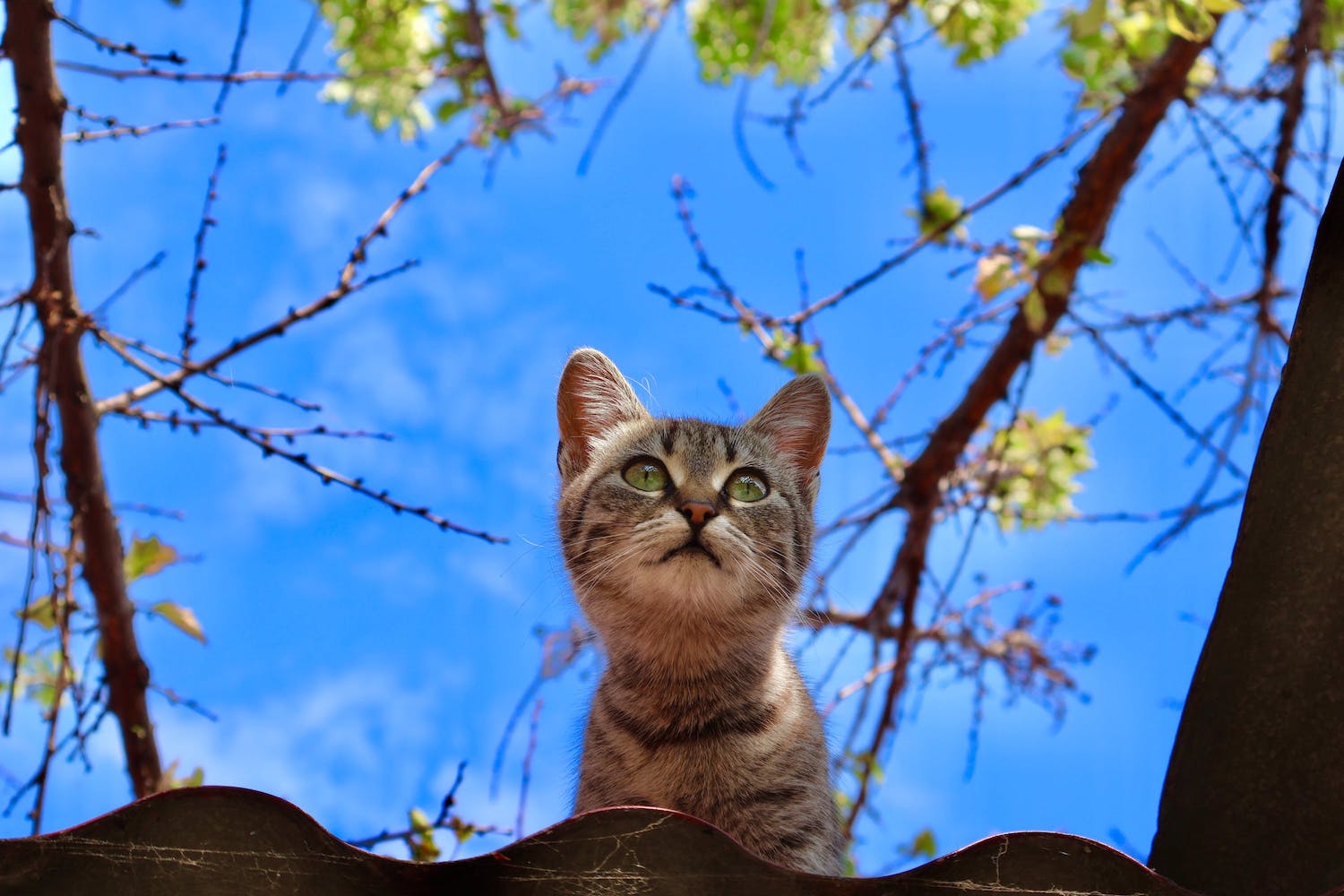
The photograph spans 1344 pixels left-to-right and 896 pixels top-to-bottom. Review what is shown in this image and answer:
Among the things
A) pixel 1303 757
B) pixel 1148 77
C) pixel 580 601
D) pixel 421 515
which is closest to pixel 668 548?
pixel 580 601

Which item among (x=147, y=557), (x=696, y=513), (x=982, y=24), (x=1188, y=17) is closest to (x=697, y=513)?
(x=696, y=513)

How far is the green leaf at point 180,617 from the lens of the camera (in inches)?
121

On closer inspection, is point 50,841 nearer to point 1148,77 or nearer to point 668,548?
point 668,548

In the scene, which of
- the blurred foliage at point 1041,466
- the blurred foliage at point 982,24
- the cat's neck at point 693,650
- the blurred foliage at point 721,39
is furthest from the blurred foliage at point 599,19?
the cat's neck at point 693,650

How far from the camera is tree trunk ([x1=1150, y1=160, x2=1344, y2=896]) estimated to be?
174 centimetres

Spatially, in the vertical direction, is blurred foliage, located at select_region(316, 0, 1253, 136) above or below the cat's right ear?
above

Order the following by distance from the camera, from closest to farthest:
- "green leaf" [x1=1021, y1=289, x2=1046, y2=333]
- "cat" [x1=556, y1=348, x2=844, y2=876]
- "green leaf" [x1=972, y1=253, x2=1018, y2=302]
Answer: "cat" [x1=556, y1=348, x2=844, y2=876], "green leaf" [x1=1021, y1=289, x2=1046, y2=333], "green leaf" [x1=972, y1=253, x2=1018, y2=302]

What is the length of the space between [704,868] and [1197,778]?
2.98 ft

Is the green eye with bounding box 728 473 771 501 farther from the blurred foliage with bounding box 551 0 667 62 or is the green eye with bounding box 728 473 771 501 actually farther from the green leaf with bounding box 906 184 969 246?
the blurred foliage with bounding box 551 0 667 62

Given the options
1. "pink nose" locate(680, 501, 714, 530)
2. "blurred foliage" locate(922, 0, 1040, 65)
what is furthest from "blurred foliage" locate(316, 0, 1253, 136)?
"pink nose" locate(680, 501, 714, 530)

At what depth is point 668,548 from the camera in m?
2.52

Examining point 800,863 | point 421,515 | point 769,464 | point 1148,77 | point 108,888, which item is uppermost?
point 1148,77

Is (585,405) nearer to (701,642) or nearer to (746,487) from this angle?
(746,487)

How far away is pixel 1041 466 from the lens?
181 inches
